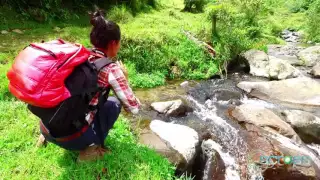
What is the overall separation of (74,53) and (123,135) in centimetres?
184

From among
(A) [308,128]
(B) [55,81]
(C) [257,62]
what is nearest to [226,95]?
(A) [308,128]

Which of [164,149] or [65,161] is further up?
[65,161]

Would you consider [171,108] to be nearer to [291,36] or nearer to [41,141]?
[41,141]

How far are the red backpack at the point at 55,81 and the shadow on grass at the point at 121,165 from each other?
68 cm

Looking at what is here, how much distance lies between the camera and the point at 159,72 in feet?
26.2

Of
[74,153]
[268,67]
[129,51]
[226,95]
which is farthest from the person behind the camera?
[268,67]

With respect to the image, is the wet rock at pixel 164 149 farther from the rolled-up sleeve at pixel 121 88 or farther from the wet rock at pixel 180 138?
the rolled-up sleeve at pixel 121 88

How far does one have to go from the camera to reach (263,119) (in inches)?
231

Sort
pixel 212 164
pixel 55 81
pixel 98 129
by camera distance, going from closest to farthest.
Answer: pixel 55 81 → pixel 98 129 → pixel 212 164

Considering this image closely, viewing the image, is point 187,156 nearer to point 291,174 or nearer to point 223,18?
point 291,174

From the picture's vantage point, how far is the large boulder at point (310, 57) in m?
11.2

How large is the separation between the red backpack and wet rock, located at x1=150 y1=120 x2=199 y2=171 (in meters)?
2.03

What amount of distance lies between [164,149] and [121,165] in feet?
3.36

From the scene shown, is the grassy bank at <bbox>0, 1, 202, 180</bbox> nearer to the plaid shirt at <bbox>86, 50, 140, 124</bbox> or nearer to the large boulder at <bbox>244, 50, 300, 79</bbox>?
the plaid shirt at <bbox>86, 50, 140, 124</bbox>
